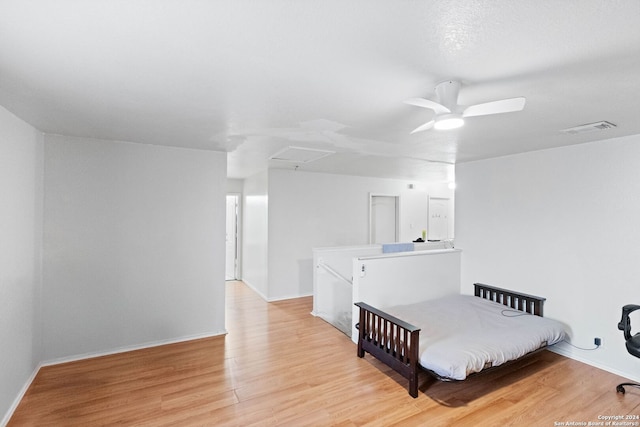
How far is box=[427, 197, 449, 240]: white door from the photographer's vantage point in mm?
7536

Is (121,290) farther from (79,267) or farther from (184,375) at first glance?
(184,375)

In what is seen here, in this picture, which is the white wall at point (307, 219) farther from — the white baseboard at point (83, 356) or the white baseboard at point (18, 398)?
the white baseboard at point (18, 398)

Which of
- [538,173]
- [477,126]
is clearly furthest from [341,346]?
[538,173]

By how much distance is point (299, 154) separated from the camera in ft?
13.7

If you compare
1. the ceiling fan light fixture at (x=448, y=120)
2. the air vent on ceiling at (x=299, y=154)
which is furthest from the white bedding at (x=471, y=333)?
the air vent on ceiling at (x=299, y=154)

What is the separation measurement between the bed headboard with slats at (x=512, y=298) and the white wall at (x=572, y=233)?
4.2 inches

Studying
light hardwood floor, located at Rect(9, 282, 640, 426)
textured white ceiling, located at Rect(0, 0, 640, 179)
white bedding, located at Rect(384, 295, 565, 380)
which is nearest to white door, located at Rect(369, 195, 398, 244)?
white bedding, located at Rect(384, 295, 565, 380)

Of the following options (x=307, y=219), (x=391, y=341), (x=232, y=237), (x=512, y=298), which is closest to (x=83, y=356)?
(x=391, y=341)

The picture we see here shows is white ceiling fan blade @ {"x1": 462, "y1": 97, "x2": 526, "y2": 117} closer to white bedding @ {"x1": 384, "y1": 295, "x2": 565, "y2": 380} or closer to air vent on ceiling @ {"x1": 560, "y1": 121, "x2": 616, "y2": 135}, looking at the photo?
air vent on ceiling @ {"x1": 560, "y1": 121, "x2": 616, "y2": 135}

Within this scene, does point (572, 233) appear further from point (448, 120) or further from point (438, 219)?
point (438, 219)

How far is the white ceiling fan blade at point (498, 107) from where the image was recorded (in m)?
1.75

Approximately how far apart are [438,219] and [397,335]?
534 centimetres

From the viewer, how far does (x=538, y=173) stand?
379 cm

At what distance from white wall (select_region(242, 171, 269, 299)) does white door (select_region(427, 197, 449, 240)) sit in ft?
13.4
